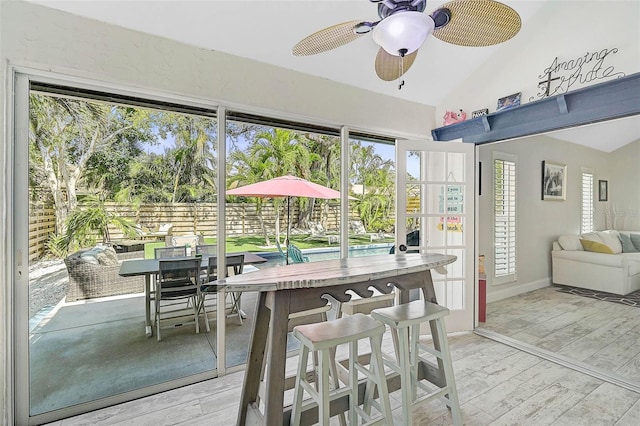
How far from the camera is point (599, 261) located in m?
4.46

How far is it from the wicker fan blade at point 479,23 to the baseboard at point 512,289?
3789 millimetres

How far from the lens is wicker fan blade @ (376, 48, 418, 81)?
5.83 ft

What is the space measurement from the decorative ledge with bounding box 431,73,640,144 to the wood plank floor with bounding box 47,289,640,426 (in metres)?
2.06

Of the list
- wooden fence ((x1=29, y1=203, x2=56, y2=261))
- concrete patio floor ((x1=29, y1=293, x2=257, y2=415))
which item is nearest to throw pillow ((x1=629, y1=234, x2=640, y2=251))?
concrete patio floor ((x1=29, y1=293, x2=257, y2=415))

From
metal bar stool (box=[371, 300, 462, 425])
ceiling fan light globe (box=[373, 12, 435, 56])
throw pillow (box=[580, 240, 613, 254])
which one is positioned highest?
ceiling fan light globe (box=[373, 12, 435, 56])

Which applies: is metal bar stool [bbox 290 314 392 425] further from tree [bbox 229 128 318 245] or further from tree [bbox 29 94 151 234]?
tree [bbox 29 94 151 234]

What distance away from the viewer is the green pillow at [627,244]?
4441mm

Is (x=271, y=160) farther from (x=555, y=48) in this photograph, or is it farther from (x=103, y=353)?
(x=555, y=48)

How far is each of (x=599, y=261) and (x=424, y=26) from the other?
200 inches

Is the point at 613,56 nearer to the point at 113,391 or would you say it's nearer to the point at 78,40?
the point at 78,40

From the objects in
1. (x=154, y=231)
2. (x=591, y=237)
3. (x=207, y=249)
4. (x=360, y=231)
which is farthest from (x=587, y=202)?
(x=154, y=231)

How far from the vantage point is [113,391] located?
2164mm

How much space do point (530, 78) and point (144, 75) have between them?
3.28 m

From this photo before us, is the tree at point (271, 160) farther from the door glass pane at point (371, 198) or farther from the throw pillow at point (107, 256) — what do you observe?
the throw pillow at point (107, 256)
